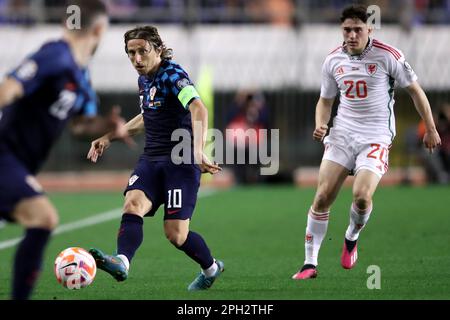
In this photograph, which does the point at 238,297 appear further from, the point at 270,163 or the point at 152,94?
the point at 270,163

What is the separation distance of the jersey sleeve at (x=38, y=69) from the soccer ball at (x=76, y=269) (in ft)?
7.18

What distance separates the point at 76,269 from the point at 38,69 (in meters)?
2.31

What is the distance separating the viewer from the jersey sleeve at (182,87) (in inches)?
335

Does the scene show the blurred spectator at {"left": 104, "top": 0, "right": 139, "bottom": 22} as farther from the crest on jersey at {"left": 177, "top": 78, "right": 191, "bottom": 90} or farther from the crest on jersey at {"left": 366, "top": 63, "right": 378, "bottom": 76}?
the crest on jersey at {"left": 177, "top": 78, "right": 191, "bottom": 90}

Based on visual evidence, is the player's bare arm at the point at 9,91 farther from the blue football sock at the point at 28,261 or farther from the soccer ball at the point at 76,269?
the soccer ball at the point at 76,269

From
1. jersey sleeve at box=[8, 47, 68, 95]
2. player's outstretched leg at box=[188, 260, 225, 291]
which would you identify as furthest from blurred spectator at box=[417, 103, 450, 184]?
jersey sleeve at box=[8, 47, 68, 95]

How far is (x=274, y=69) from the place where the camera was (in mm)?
26000

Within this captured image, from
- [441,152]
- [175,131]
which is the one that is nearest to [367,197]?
[175,131]

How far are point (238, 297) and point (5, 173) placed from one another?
2.36 meters

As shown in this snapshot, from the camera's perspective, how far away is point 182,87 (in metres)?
8.59

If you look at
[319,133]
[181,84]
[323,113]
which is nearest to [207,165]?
[181,84]

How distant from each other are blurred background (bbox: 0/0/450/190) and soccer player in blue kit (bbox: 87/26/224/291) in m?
14.4

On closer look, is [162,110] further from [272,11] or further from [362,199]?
[272,11]

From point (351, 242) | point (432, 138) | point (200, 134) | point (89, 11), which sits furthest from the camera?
point (351, 242)
